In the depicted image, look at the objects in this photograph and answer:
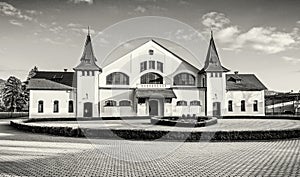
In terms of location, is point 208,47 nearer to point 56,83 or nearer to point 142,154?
point 56,83

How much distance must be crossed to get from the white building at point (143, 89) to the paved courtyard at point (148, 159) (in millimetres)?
24784

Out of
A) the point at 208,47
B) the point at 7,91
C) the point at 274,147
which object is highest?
the point at 208,47

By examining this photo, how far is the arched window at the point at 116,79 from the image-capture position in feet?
142

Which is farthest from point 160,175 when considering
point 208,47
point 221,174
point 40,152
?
point 208,47

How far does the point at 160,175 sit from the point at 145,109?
32.8 meters

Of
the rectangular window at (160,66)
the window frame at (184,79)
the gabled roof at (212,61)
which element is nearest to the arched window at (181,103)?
the window frame at (184,79)

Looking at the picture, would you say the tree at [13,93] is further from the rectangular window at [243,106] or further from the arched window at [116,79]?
the rectangular window at [243,106]

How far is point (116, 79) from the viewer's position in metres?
43.4

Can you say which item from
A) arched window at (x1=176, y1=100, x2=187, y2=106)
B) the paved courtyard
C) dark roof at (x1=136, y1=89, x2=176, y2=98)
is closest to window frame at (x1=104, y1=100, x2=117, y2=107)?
dark roof at (x1=136, y1=89, x2=176, y2=98)

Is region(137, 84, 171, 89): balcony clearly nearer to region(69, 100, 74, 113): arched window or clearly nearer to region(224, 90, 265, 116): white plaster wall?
region(69, 100, 74, 113): arched window

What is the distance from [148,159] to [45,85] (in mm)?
33019

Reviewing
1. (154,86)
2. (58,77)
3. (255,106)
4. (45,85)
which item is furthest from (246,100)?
(45,85)

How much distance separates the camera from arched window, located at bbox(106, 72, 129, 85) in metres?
43.4

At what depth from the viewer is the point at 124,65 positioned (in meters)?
43.5
